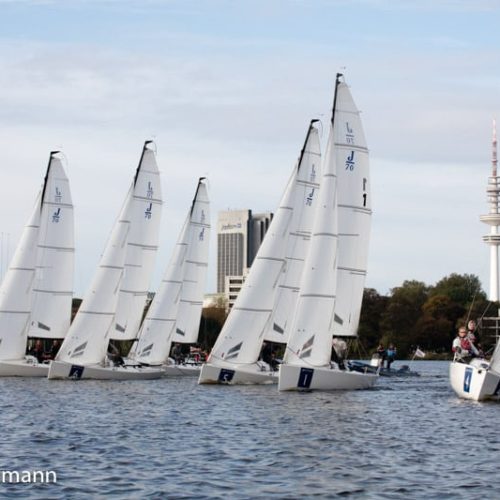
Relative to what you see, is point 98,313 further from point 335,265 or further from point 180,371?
point 335,265

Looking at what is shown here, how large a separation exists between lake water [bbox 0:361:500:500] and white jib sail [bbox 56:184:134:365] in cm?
755

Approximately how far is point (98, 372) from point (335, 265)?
1419 centimetres

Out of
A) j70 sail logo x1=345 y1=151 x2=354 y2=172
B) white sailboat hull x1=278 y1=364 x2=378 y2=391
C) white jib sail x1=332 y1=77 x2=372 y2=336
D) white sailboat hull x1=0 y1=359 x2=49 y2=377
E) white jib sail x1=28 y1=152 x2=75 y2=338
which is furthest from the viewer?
white jib sail x1=28 y1=152 x2=75 y2=338

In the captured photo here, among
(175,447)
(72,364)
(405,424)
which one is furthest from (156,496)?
(72,364)

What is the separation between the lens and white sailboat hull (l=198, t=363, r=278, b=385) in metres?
49.3

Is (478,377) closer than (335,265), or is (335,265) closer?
(478,377)

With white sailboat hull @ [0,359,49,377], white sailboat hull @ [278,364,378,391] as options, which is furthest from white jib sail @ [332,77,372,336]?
white sailboat hull @ [0,359,49,377]

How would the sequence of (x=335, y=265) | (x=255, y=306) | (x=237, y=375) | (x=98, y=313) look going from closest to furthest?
(x=335, y=265), (x=237, y=375), (x=255, y=306), (x=98, y=313)

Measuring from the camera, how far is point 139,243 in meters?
62.2

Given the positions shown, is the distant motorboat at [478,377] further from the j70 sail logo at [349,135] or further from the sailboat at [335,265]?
the j70 sail logo at [349,135]

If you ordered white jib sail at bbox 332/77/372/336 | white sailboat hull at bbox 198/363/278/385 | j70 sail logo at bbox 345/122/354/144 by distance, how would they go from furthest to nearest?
1. white sailboat hull at bbox 198/363/278/385
2. j70 sail logo at bbox 345/122/354/144
3. white jib sail at bbox 332/77/372/336

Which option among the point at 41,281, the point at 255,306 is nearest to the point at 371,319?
the point at 41,281

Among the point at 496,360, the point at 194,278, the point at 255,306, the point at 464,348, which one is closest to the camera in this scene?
the point at 496,360

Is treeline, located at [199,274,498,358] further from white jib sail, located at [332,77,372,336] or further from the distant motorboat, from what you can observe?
the distant motorboat
